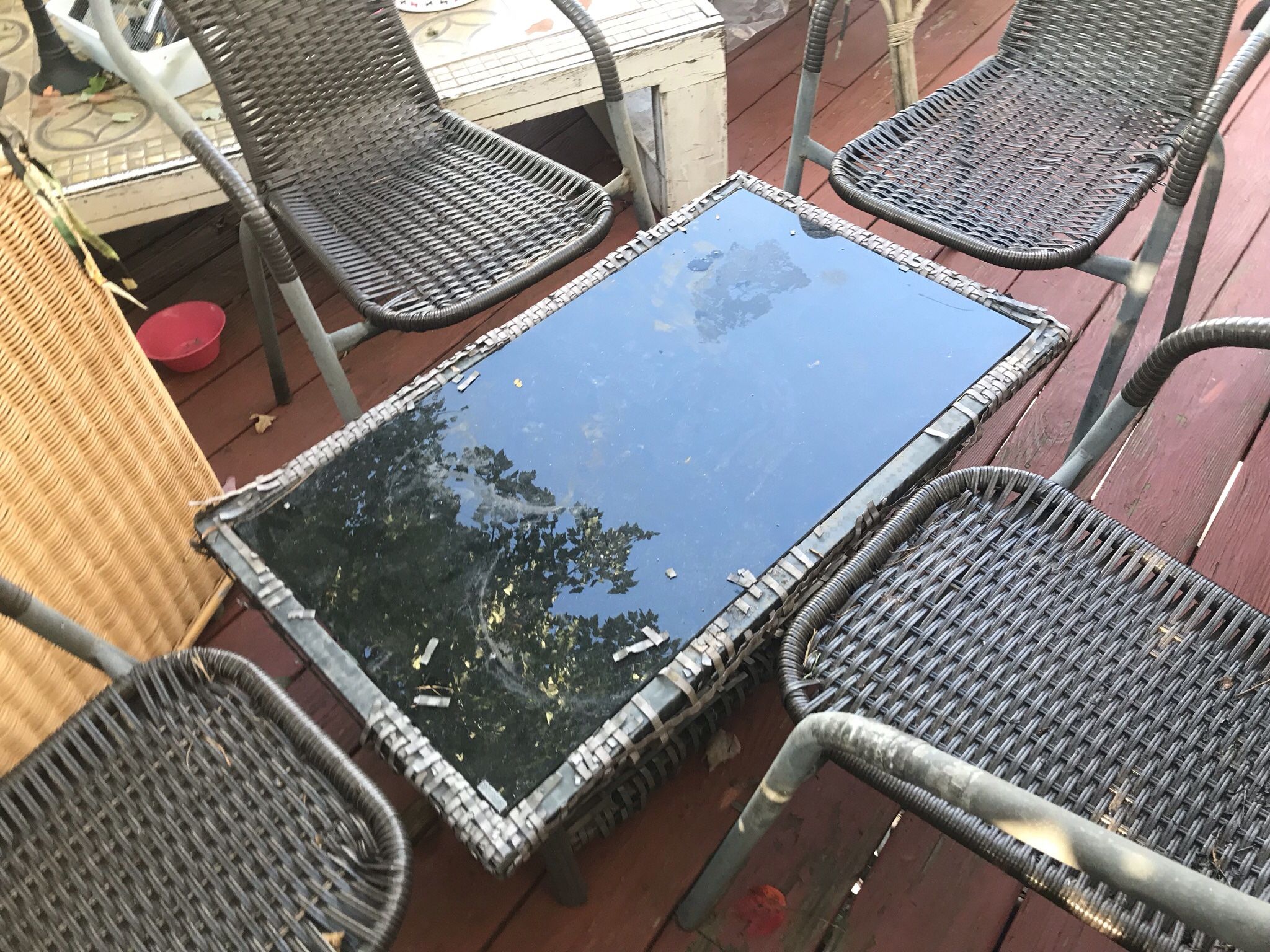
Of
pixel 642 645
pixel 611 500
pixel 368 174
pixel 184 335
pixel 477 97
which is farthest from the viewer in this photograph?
pixel 184 335

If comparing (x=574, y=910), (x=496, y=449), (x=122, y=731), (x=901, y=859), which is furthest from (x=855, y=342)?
(x=122, y=731)

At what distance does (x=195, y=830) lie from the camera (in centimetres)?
81

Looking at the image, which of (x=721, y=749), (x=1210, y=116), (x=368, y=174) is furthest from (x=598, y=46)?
(x=721, y=749)

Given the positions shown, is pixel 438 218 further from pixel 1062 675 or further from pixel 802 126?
pixel 1062 675

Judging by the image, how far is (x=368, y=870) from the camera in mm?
802

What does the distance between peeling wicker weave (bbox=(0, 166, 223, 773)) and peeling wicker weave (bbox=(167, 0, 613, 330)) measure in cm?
34

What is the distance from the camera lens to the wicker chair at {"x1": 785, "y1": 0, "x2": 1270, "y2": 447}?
135 cm

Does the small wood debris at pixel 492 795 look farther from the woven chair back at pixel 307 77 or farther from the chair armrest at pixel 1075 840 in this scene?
the woven chair back at pixel 307 77

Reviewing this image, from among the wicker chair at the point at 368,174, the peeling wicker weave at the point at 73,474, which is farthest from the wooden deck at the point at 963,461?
the wicker chair at the point at 368,174

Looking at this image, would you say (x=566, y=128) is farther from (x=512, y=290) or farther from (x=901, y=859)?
(x=901, y=859)

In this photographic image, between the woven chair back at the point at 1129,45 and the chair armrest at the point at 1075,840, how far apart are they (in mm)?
1366

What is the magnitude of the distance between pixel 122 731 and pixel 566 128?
1.96 metres

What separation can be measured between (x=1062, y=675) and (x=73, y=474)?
3.79 feet

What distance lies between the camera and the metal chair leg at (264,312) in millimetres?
1473
